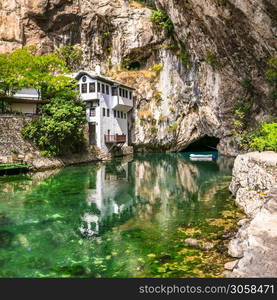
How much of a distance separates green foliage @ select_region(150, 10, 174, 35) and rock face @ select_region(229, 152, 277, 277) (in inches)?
1445

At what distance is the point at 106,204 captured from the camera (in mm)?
14930

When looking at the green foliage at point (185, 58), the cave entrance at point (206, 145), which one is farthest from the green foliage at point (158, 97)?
the cave entrance at point (206, 145)

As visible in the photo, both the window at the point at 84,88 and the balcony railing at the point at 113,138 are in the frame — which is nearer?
the window at the point at 84,88

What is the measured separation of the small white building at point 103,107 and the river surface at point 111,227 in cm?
1834

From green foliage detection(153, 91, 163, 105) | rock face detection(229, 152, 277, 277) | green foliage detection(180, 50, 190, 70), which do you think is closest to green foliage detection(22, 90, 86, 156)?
green foliage detection(153, 91, 163, 105)

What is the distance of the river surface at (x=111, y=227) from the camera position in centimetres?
762

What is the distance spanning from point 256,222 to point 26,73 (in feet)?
96.1

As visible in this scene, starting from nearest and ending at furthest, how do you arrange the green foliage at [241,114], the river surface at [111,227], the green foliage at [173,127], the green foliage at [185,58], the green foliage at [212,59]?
the river surface at [111,227] → the green foliage at [212,59] → the green foliage at [241,114] → the green foliage at [185,58] → the green foliage at [173,127]

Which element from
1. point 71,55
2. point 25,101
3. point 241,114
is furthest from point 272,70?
point 71,55

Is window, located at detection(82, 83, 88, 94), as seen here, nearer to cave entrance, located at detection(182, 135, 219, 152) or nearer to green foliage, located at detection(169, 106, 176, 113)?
green foliage, located at detection(169, 106, 176, 113)

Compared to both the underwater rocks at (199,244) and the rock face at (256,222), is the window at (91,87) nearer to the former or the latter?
the rock face at (256,222)

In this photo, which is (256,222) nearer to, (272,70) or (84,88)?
(272,70)
